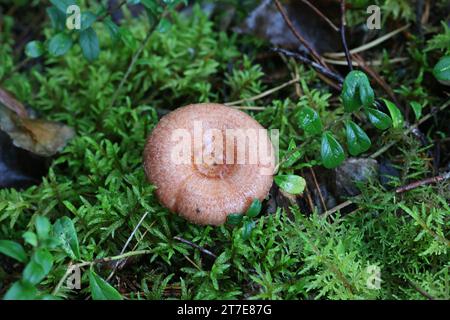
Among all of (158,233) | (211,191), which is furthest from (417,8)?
(158,233)

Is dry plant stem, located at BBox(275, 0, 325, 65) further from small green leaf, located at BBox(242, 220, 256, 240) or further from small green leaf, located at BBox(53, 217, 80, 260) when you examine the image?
small green leaf, located at BBox(53, 217, 80, 260)

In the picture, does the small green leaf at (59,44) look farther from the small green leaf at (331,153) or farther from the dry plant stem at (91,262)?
the small green leaf at (331,153)

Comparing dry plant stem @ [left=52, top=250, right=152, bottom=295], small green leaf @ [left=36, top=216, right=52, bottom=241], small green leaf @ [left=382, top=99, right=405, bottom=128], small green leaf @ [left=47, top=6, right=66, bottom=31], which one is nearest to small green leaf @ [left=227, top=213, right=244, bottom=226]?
dry plant stem @ [left=52, top=250, right=152, bottom=295]

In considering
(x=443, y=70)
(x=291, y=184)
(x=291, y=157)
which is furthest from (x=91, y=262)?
(x=443, y=70)

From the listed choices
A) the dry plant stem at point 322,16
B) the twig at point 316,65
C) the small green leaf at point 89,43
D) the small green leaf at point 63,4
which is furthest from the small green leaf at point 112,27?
the dry plant stem at point 322,16

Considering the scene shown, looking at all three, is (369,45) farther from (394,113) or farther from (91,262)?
(91,262)
